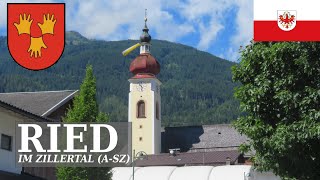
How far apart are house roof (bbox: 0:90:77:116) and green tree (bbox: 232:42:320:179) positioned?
20.0 meters

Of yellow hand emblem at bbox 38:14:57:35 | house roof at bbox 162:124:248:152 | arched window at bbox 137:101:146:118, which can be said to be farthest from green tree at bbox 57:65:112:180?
arched window at bbox 137:101:146:118

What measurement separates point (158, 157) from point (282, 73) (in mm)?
78306

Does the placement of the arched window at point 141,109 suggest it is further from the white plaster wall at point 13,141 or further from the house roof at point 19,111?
the white plaster wall at point 13,141

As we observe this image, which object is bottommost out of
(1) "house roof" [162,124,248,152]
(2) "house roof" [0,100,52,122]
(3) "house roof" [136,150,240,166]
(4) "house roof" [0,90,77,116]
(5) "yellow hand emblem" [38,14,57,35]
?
(3) "house roof" [136,150,240,166]

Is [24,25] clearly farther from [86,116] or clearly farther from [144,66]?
[144,66]

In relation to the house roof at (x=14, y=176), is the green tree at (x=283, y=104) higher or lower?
higher

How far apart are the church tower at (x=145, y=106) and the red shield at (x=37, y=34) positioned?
3690 inches

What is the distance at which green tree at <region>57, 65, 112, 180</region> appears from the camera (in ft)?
108

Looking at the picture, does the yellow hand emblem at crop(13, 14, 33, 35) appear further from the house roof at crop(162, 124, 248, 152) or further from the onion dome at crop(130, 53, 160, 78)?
the onion dome at crop(130, 53, 160, 78)

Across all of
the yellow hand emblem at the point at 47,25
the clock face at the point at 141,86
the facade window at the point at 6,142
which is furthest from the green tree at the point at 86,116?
the clock face at the point at 141,86

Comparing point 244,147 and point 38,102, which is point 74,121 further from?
point 244,147

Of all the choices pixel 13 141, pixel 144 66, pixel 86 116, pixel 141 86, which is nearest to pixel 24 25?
pixel 13 141

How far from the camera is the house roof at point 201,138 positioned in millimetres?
111375

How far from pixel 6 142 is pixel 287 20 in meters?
18.8
